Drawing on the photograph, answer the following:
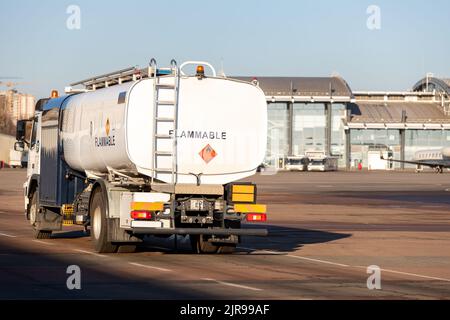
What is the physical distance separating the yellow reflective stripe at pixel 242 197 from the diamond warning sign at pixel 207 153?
0.88 metres

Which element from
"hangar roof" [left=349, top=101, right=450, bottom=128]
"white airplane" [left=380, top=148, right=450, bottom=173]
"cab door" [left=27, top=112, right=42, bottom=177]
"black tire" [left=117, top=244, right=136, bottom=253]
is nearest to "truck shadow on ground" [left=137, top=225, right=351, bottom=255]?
"black tire" [left=117, top=244, right=136, bottom=253]

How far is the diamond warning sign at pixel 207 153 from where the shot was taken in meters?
21.8

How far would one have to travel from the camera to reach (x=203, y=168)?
71.7 feet

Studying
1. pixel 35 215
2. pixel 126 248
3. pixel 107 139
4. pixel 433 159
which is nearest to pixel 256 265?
pixel 126 248

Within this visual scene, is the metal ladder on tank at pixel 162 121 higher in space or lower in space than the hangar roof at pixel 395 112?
lower

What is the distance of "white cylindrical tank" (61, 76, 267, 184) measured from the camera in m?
21.3

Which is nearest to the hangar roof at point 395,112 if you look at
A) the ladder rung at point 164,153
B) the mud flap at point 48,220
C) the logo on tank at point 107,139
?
the mud flap at point 48,220

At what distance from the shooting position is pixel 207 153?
2181cm

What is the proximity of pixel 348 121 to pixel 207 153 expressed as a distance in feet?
433

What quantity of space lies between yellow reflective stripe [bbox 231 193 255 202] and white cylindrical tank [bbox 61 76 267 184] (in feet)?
1.25

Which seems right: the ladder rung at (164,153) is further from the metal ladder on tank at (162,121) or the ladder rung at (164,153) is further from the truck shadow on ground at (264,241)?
the truck shadow on ground at (264,241)

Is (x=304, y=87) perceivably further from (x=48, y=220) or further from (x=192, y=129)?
(x=192, y=129)

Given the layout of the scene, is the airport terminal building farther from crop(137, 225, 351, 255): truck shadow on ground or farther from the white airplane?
crop(137, 225, 351, 255): truck shadow on ground
